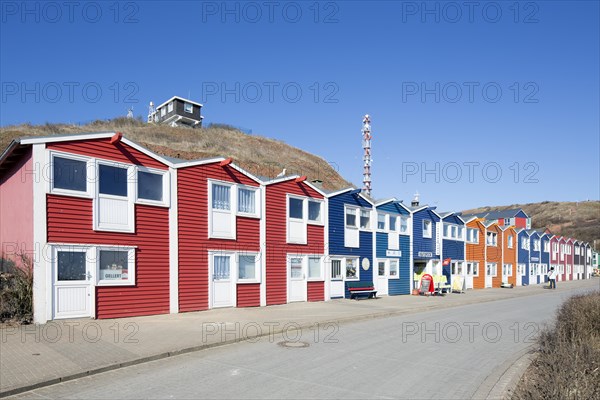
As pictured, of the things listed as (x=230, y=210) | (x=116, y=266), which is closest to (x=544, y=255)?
(x=230, y=210)

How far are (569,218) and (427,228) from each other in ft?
394

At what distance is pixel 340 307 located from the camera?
69.5 ft

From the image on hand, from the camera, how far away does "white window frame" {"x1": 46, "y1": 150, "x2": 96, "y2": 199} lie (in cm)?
1451

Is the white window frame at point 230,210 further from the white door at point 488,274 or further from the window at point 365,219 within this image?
the white door at point 488,274

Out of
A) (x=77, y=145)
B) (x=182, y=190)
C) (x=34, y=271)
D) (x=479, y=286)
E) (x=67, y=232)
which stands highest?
(x=77, y=145)

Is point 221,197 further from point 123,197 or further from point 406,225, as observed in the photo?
point 406,225

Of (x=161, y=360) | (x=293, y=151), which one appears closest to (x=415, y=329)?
(x=161, y=360)

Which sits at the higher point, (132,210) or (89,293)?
(132,210)

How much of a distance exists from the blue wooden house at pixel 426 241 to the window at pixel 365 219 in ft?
15.7

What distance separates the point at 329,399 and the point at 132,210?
1097 centimetres

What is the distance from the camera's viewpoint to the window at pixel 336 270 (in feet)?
83.3

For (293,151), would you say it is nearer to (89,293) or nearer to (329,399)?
(89,293)

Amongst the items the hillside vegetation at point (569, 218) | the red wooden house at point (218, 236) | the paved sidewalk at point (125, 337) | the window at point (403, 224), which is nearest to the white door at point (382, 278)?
the window at point (403, 224)

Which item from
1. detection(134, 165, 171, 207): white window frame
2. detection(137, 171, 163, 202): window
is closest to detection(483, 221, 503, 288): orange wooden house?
detection(134, 165, 171, 207): white window frame
